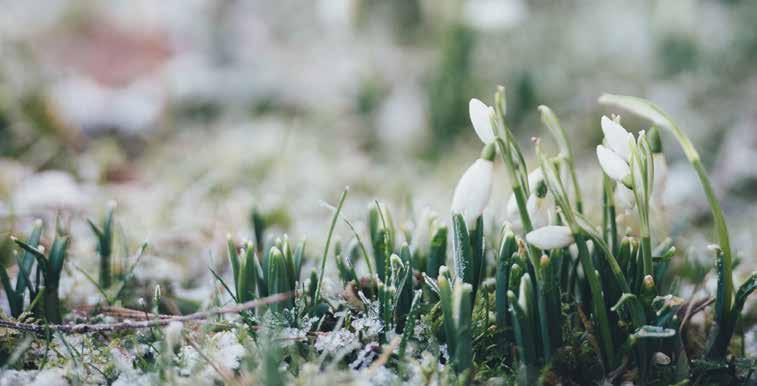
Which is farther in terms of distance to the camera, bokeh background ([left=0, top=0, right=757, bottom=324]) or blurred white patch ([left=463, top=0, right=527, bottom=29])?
blurred white patch ([left=463, top=0, right=527, bottom=29])

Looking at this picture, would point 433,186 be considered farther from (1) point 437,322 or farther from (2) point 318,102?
(1) point 437,322

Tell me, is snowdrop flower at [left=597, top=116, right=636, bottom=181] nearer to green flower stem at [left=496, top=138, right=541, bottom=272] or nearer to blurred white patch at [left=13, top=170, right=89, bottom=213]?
green flower stem at [left=496, top=138, right=541, bottom=272]

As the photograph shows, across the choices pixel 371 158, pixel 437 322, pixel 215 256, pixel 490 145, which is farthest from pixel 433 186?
pixel 490 145

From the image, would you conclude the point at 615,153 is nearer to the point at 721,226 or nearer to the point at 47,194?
the point at 721,226

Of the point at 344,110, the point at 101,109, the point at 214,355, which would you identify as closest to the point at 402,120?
the point at 344,110

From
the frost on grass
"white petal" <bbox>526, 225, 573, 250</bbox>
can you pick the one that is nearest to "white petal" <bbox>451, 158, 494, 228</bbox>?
"white petal" <bbox>526, 225, 573, 250</bbox>

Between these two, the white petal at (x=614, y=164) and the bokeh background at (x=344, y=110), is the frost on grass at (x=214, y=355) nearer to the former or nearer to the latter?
the bokeh background at (x=344, y=110)
